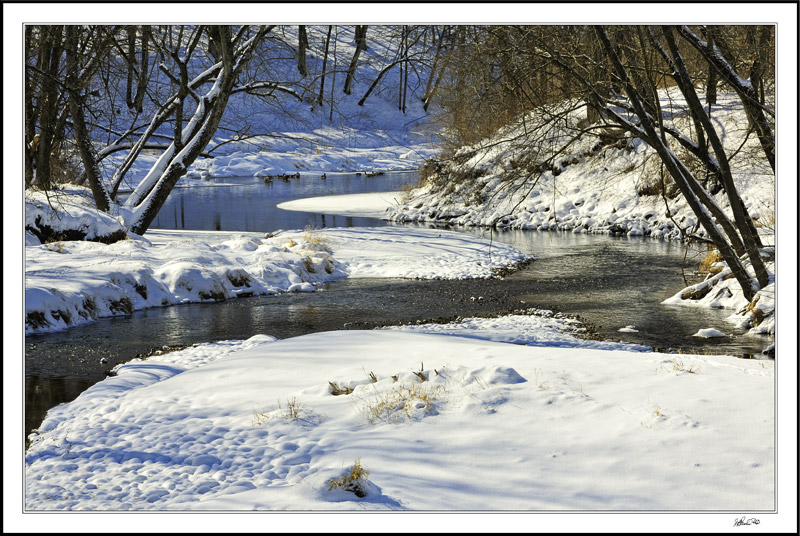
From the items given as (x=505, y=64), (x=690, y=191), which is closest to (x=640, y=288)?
(x=690, y=191)

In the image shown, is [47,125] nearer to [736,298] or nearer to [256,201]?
[736,298]

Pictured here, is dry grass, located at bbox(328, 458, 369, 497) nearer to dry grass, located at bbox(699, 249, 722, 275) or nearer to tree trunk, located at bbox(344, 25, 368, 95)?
tree trunk, located at bbox(344, 25, 368, 95)

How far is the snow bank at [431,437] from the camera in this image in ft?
14.2

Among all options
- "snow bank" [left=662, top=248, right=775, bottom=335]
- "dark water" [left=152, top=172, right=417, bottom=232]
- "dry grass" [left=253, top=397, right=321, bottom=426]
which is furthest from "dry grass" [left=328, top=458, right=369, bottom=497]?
"dark water" [left=152, top=172, right=417, bottom=232]

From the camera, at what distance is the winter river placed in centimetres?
934

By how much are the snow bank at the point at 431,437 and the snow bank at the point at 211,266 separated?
5.16 metres

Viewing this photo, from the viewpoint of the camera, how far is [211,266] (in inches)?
584

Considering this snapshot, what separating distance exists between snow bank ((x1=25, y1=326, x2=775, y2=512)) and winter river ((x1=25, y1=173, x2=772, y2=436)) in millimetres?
1600

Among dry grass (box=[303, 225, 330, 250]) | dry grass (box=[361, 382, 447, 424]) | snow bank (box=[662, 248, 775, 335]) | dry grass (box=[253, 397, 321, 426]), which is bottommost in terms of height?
dry grass (box=[253, 397, 321, 426])

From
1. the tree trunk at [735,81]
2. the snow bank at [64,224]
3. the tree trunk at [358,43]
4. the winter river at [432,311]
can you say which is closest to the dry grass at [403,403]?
the winter river at [432,311]

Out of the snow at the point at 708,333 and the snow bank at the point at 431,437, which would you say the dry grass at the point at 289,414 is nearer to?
the snow bank at the point at 431,437

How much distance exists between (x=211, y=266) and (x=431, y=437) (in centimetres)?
1045
